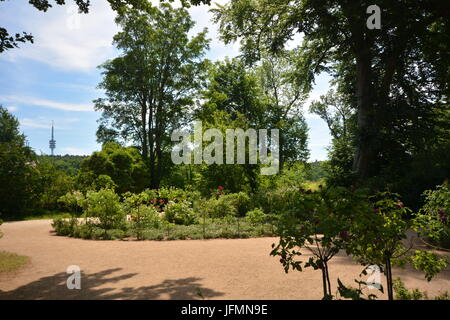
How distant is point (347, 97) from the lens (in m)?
18.9

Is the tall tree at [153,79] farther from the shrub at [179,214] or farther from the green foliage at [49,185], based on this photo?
the shrub at [179,214]

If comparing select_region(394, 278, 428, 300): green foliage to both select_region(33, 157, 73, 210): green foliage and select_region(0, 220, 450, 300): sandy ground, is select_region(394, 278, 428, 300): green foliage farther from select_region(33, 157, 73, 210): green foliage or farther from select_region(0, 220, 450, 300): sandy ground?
select_region(33, 157, 73, 210): green foliage

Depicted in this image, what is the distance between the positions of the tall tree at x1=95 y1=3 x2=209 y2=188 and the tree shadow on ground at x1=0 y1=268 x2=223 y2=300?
18617 mm

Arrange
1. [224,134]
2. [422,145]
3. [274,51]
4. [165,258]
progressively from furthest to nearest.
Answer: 1. [224,134]
2. [274,51]
3. [422,145]
4. [165,258]

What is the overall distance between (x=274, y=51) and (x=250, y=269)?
1327 cm

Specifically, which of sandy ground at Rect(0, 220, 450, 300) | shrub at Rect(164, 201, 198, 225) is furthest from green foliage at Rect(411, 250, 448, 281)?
shrub at Rect(164, 201, 198, 225)

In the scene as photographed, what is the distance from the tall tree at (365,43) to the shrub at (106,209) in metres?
10.7

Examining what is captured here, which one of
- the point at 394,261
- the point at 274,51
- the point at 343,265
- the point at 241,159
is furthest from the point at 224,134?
the point at 394,261

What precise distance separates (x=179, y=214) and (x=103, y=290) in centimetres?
687

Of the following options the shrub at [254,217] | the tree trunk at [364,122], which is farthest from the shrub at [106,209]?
the tree trunk at [364,122]

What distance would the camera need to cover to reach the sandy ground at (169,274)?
4.55 metres

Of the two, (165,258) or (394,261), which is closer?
(394,261)

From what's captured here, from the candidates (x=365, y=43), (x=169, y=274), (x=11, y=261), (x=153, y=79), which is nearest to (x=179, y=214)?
(x=11, y=261)

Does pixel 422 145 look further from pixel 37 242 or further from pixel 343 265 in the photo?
pixel 37 242
